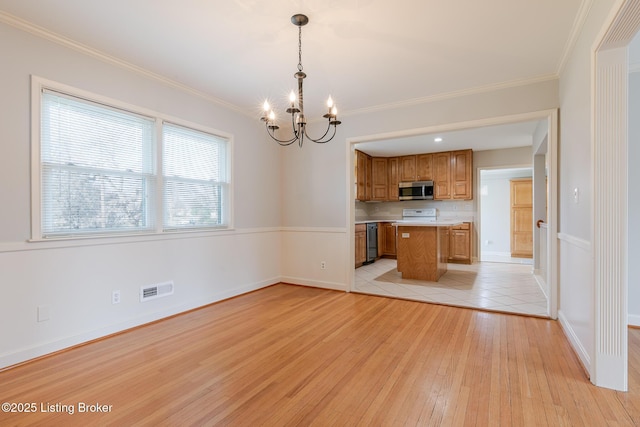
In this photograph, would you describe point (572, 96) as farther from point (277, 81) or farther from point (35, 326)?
point (35, 326)

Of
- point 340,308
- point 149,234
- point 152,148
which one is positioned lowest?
point 340,308

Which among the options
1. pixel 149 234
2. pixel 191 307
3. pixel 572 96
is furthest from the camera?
pixel 191 307

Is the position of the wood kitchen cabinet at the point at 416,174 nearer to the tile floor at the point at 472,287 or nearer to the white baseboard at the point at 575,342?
the tile floor at the point at 472,287

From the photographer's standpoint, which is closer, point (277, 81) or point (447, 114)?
point (277, 81)

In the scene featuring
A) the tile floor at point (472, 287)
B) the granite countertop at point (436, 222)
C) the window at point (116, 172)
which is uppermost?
the window at point (116, 172)

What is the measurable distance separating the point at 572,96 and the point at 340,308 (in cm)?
308

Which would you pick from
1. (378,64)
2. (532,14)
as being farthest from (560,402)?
(378,64)

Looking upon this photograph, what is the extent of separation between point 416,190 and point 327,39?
207 inches

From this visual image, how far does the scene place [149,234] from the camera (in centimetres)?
320

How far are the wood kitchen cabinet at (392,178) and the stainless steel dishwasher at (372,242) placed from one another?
35.2 inches

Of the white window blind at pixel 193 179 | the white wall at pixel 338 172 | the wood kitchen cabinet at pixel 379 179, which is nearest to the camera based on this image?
the white window blind at pixel 193 179

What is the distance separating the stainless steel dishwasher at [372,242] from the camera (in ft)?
→ 22.5

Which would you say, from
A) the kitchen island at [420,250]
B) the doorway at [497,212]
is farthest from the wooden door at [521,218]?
the kitchen island at [420,250]

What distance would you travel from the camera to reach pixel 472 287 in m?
4.70
